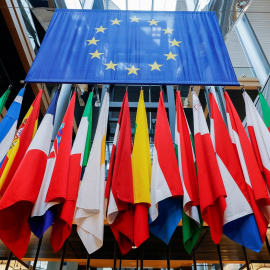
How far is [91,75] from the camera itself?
10.2 ft

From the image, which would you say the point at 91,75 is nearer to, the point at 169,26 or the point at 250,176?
the point at 169,26

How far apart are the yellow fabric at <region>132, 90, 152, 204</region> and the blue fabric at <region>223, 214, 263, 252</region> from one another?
73cm

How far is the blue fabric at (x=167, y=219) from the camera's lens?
213 cm

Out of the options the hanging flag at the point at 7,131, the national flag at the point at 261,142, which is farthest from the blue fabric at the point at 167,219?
the hanging flag at the point at 7,131

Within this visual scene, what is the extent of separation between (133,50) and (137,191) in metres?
2.03

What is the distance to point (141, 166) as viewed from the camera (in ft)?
7.66

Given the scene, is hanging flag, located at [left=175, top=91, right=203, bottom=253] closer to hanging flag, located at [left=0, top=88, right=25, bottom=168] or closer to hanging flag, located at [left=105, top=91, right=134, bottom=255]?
hanging flag, located at [left=105, top=91, right=134, bottom=255]

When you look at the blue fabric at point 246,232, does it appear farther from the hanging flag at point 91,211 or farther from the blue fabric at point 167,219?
the hanging flag at point 91,211

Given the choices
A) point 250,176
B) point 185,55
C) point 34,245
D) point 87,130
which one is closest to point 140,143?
point 87,130

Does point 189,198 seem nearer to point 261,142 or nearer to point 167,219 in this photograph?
point 167,219

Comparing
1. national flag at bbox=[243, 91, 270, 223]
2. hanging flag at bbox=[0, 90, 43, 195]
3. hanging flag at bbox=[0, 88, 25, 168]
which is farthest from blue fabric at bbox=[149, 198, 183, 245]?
hanging flag at bbox=[0, 88, 25, 168]

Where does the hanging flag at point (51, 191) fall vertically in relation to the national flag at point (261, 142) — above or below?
below

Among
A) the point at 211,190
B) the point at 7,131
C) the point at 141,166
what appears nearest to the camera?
the point at 211,190

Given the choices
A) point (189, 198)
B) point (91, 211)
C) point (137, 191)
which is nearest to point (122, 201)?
point (137, 191)
